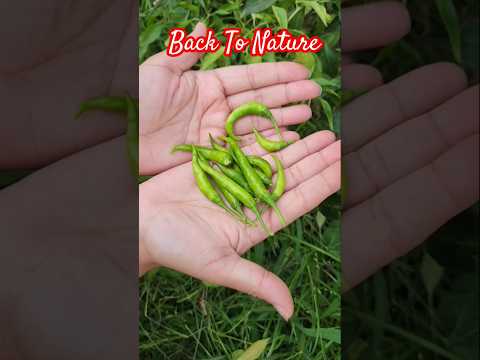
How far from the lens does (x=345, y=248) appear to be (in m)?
0.70

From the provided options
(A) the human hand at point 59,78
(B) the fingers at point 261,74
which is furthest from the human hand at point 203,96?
(A) the human hand at point 59,78

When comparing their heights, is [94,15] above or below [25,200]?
above

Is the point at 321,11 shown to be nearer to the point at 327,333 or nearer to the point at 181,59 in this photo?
the point at 181,59

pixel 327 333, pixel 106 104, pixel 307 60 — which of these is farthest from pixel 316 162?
pixel 106 104

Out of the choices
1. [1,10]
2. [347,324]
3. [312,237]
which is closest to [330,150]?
[312,237]

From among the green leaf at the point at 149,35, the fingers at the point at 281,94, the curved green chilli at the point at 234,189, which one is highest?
the green leaf at the point at 149,35

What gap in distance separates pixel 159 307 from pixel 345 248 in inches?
11.4

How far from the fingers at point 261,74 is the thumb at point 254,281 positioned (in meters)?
0.24

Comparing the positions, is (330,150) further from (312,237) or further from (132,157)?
(132,157)

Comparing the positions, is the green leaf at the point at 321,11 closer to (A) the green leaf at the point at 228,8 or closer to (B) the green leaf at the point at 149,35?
(A) the green leaf at the point at 228,8

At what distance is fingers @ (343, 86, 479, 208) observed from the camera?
0.71 metres

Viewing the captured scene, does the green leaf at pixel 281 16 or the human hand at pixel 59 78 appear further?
the human hand at pixel 59 78

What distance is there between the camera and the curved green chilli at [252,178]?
0.65m

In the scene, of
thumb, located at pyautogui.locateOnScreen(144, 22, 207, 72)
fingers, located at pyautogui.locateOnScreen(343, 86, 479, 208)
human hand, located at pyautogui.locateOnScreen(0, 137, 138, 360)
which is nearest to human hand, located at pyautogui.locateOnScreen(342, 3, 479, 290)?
fingers, located at pyautogui.locateOnScreen(343, 86, 479, 208)
